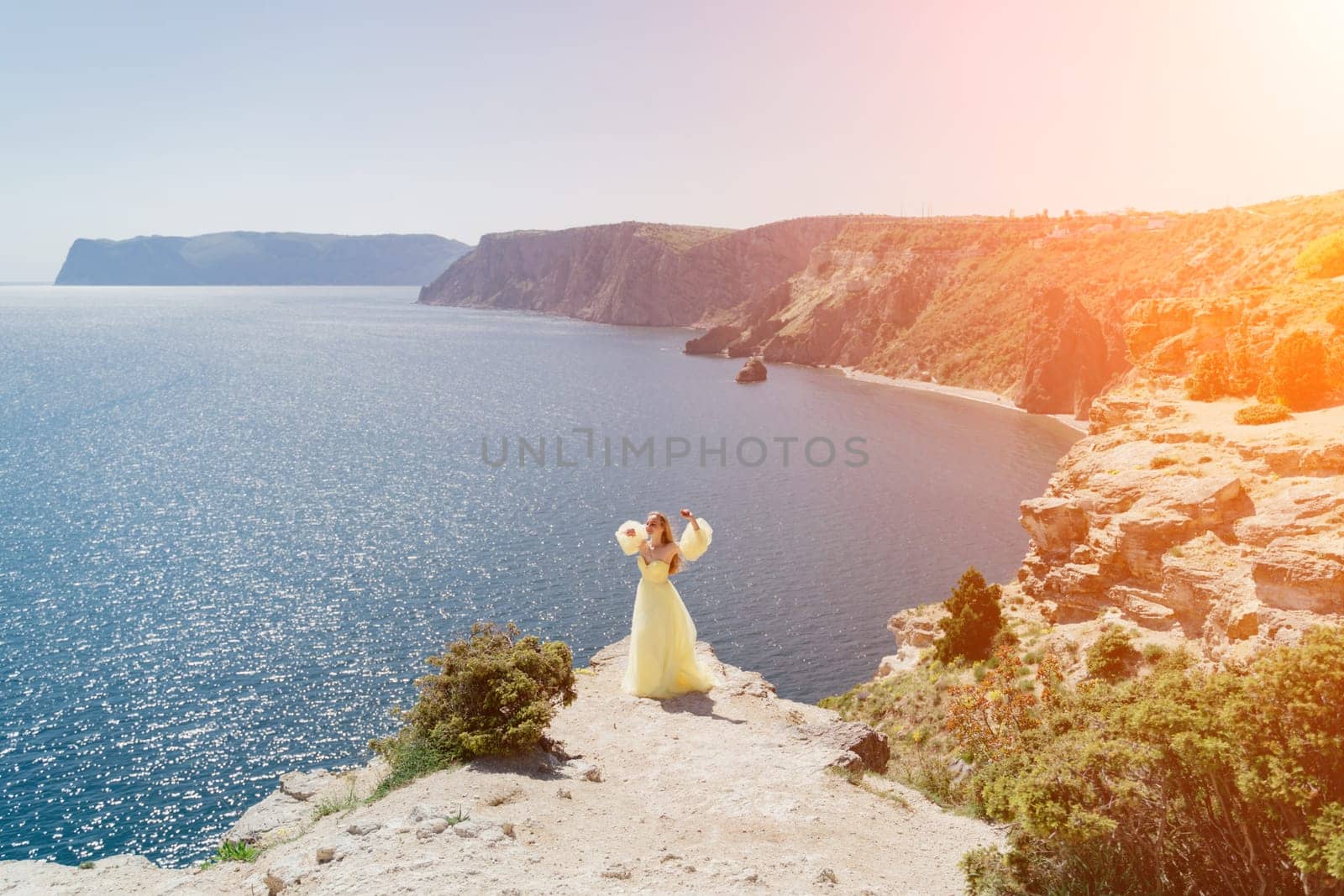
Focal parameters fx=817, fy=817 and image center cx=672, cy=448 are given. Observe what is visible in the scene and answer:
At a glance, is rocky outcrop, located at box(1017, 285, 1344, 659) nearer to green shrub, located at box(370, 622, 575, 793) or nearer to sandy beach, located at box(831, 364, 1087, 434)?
green shrub, located at box(370, 622, 575, 793)

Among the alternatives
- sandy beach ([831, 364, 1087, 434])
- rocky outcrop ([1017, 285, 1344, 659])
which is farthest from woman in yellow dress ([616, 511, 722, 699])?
sandy beach ([831, 364, 1087, 434])

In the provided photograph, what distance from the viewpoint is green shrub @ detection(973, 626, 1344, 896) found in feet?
30.8

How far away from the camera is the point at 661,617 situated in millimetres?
17016

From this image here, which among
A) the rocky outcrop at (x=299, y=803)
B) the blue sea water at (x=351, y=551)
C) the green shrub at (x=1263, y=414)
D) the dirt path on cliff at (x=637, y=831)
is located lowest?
the blue sea water at (x=351, y=551)

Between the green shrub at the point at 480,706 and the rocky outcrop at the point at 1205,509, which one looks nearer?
the green shrub at the point at 480,706

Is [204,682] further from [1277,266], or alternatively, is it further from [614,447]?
[1277,266]

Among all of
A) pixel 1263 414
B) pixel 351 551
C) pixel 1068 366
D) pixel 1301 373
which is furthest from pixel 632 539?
pixel 1068 366

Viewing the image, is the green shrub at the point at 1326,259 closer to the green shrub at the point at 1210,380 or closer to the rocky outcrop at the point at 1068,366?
the green shrub at the point at 1210,380

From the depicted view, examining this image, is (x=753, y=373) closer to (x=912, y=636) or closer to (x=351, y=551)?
(x=351, y=551)

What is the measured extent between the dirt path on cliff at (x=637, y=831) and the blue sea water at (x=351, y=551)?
14082 mm

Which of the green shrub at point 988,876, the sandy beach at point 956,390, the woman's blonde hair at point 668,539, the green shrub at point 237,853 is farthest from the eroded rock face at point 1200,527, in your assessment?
the sandy beach at point 956,390

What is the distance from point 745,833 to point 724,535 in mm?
40815

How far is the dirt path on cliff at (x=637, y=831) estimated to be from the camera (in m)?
10.4

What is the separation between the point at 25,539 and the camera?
46250 millimetres
